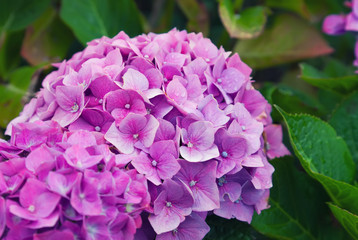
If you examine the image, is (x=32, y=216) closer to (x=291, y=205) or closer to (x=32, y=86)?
(x=291, y=205)

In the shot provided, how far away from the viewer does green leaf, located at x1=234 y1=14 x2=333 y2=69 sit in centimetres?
134

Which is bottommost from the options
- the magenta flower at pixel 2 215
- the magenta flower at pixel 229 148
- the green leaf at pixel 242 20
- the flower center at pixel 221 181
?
the green leaf at pixel 242 20

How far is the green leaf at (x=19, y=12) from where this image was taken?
137 centimetres

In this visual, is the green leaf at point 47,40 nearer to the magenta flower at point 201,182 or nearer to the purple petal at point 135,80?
the purple petal at point 135,80

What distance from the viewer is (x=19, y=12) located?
139 centimetres

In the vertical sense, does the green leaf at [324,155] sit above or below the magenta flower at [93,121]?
below

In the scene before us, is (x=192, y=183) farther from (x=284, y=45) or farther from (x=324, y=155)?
(x=284, y=45)

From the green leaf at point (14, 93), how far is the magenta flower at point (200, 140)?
592mm

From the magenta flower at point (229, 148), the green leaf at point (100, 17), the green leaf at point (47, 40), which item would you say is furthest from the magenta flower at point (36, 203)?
the green leaf at point (47, 40)

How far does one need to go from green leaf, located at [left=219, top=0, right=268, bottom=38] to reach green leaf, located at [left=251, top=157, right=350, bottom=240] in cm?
38

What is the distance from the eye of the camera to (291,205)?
3.25 ft

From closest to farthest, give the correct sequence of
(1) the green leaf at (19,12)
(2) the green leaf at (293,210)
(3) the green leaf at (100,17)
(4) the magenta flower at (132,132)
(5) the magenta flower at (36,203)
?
(5) the magenta flower at (36,203), (4) the magenta flower at (132,132), (2) the green leaf at (293,210), (3) the green leaf at (100,17), (1) the green leaf at (19,12)

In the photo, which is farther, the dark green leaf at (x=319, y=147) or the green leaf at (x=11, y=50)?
the green leaf at (x=11, y=50)

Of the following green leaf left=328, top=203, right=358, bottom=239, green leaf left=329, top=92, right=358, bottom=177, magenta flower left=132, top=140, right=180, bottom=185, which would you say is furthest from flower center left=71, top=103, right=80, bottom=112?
green leaf left=329, top=92, right=358, bottom=177
